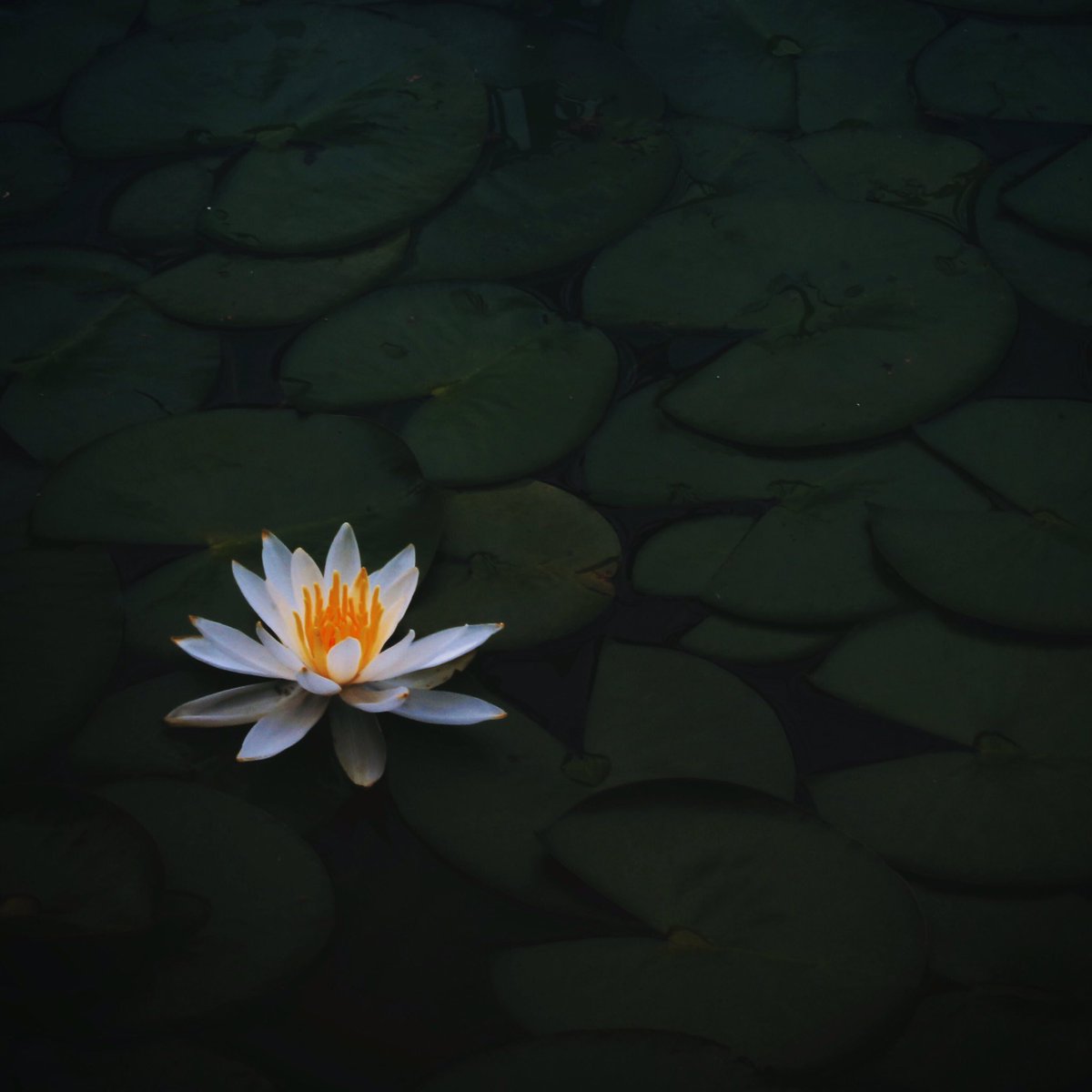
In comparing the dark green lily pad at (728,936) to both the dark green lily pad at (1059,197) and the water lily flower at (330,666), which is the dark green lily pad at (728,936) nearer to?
the water lily flower at (330,666)

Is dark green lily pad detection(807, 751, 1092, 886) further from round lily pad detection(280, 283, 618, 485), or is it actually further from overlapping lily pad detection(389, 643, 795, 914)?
round lily pad detection(280, 283, 618, 485)

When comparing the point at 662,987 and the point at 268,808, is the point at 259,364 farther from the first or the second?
the point at 662,987

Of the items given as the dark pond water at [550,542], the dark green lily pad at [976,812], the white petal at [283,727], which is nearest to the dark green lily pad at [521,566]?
the dark pond water at [550,542]

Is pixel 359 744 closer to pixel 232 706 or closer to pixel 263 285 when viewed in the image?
pixel 232 706

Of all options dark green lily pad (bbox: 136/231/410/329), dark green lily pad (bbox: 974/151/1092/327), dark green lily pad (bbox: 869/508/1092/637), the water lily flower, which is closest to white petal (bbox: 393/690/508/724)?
the water lily flower

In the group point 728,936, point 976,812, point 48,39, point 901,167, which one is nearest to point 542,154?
point 901,167

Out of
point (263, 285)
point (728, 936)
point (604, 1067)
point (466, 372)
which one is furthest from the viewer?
point (263, 285)
